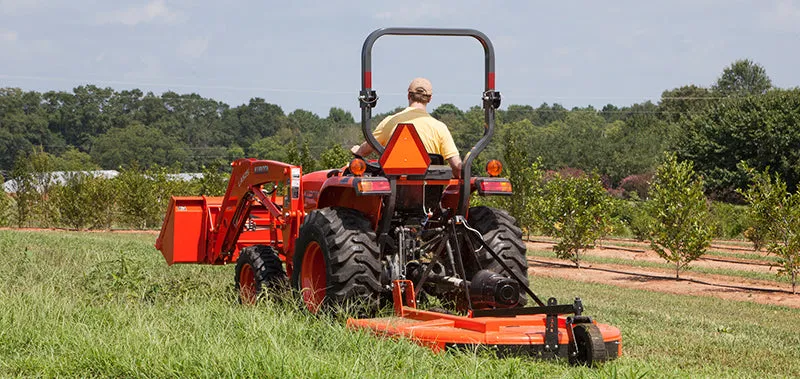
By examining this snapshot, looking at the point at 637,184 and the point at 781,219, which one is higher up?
the point at 637,184

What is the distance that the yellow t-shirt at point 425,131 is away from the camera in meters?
7.53

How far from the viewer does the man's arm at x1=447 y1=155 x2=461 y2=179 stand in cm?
760

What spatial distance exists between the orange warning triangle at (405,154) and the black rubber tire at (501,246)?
2.57ft

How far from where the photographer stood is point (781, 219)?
16.7m

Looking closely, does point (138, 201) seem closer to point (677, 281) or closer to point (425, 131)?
point (677, 281)

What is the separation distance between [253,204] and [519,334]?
15.1 ft

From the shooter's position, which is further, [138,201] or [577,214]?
[138,201]

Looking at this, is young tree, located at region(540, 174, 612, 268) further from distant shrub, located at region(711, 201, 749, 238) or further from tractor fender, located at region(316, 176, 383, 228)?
tractor fender, located at region(316, 176, 383, 228)

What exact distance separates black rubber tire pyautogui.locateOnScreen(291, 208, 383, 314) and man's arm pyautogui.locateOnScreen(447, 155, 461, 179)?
88 centimetres

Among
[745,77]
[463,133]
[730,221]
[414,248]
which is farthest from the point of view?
[745,77]

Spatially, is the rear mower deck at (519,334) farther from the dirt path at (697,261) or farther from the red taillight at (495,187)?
the dirt path at (697,261)

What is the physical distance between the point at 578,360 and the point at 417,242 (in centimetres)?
192

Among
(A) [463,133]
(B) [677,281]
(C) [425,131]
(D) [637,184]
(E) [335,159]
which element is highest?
(A) [463,133]

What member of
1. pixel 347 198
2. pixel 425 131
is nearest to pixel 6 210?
pixel 347 198
